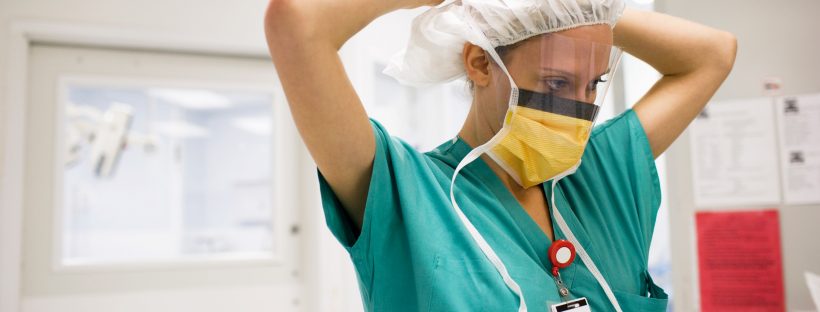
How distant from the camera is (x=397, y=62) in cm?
97

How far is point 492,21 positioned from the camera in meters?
0.83

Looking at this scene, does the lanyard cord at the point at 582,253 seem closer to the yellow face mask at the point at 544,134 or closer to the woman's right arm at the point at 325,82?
the yellow face mask at the point at 544,134

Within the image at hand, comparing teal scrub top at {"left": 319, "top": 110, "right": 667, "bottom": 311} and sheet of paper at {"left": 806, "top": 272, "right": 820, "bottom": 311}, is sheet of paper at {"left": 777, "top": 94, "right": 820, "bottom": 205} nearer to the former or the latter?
sheet of paper at {"left": 806, "top": 272, "right": 820, "bottom": 311}

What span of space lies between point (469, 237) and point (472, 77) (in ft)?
0.79

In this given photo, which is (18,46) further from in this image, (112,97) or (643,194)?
(643,194)

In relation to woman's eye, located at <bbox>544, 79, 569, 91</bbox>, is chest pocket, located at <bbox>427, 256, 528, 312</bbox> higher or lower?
lower

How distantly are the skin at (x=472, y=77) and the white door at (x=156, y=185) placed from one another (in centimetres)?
193

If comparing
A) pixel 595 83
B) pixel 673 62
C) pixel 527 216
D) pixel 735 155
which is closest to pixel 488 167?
pixel 527 216

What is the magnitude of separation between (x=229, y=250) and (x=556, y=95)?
7.07 ft

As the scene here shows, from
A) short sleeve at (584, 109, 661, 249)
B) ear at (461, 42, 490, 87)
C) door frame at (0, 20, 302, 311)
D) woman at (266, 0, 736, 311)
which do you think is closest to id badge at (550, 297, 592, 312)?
woman at (266, 0, 736, 311)

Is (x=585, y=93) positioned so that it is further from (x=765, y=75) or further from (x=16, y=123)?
(x=16, y=123)

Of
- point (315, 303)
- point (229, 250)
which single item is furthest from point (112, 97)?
point (315, 303)

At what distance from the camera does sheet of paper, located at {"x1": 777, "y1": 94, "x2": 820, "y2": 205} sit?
61.3 inches

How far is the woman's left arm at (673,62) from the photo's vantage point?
1099mm
